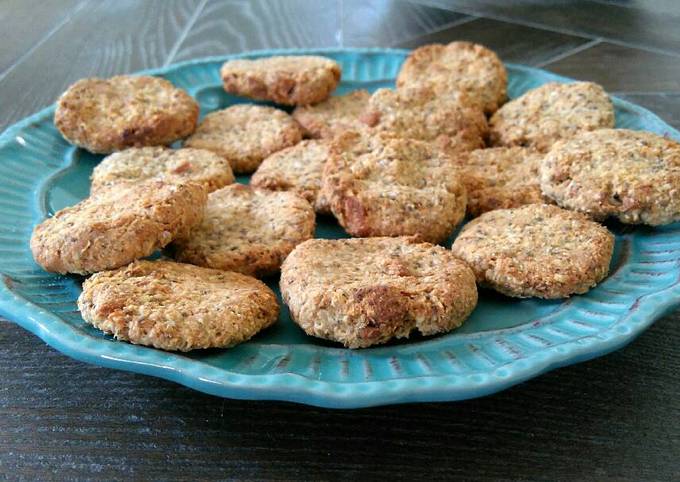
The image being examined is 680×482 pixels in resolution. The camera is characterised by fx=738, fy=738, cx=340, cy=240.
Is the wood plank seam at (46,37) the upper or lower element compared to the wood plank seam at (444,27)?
lower

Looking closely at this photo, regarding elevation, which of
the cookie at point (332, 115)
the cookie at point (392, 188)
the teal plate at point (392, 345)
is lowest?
the teal plate at point (392, 345)

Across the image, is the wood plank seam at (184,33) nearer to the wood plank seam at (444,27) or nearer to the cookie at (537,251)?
the wood plank seam at (444,27)

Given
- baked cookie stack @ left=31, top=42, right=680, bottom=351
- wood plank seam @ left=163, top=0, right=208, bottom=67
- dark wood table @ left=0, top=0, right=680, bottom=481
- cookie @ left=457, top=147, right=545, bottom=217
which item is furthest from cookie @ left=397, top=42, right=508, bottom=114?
wood plank seam @ left=163, top=0, right=208, bottom=67

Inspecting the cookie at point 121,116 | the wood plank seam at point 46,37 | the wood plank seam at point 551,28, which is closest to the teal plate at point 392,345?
Answer: the cookie at point 121,116

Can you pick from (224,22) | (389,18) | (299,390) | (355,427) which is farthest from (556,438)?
(224,22)

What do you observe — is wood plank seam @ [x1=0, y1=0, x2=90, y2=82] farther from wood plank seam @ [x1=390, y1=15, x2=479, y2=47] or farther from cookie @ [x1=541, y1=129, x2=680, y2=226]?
cookie @ [x1=541, y1=129, x2=680, y2=226]

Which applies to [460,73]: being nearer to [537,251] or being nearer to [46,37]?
[537,251]

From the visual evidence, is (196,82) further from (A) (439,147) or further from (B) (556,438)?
(B) (556,438)
